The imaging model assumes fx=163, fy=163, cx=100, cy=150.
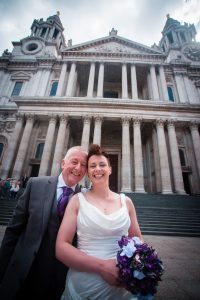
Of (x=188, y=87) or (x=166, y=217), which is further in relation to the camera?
(x=188, y=87)

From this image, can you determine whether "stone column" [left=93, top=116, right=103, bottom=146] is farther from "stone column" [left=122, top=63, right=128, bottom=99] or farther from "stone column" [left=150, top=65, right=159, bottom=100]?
"stone column" [left=150, top=65, right=159, bottom=100]

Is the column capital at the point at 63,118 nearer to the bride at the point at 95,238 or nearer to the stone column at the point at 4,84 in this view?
the stone column at the point at 4,84

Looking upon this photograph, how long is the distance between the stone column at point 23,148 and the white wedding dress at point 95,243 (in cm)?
1507

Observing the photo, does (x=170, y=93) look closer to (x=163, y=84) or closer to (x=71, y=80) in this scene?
(x=163, y=84)

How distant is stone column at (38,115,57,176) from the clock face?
2307 centimetres

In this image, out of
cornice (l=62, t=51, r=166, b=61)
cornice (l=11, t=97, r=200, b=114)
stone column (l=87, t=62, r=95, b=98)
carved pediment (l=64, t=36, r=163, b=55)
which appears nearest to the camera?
cornice (l=11, t=97, r=200, b=114)

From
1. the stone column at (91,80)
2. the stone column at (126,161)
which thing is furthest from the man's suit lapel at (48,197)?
the stone column at (91,80)

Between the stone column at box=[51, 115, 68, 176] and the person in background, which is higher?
the stone column at box=[51, 115, 68, 176]

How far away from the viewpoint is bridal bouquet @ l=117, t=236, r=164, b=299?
1.16 meters

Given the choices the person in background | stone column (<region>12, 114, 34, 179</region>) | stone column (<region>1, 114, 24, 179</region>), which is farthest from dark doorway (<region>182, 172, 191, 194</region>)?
stone column (<region>1, 114, 24, 179</region>)

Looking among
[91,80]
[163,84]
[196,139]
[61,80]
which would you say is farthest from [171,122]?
[61,80]

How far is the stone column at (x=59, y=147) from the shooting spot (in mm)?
14994

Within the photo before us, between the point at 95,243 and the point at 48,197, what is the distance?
0.78 m

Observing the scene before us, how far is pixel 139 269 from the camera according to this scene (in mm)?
1160
